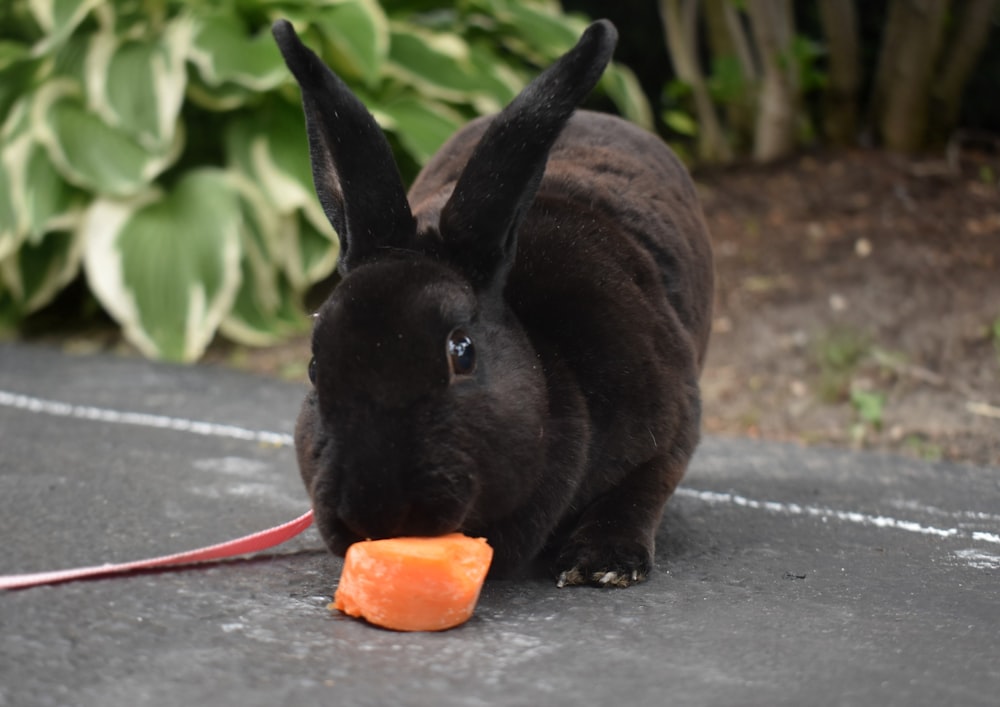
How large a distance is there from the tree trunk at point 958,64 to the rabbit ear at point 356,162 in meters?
4.89

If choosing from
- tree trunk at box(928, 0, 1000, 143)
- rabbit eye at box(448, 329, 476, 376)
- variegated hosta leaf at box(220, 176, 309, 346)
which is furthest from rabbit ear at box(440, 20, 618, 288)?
tree trunk at box(928, 0, 1000, 143)

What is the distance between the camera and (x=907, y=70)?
645 centimetres

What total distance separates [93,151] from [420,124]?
164 cm

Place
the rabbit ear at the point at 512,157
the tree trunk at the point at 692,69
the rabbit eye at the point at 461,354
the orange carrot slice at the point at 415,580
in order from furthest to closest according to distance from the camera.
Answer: the tree trunk at the point at 692,69
the rabbit ear at the point at 512,157
the rabbit eye at the point at 461,354
the orange carrot slice at the point at 415,580

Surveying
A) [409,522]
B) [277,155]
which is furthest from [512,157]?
[277,155]

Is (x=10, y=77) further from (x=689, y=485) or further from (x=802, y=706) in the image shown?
(x=802, y=706)

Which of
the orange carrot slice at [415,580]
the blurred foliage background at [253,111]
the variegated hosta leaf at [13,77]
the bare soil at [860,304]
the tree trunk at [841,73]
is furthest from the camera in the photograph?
the variegated hosta leaf at [13,77]

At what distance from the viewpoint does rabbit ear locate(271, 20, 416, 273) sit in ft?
7.77

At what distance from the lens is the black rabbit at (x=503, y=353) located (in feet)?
7.06

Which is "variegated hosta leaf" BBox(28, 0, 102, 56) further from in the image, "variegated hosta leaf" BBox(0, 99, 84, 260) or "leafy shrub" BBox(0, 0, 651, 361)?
"variegated hosta leaf" BBox(0, 99, 84, 260)

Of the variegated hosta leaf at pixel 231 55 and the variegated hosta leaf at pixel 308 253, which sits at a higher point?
the variegated hosta leaf at pixel 231 55

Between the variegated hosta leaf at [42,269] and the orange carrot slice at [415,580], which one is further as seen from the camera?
the variegated hosta leaf at [42,269]

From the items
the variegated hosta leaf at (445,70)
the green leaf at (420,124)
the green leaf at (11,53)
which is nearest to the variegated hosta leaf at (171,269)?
the green leaf at (420,124)

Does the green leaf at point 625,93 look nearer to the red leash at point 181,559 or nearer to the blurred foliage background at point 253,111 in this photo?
Answer: the blurred foliage background at point 253,111
